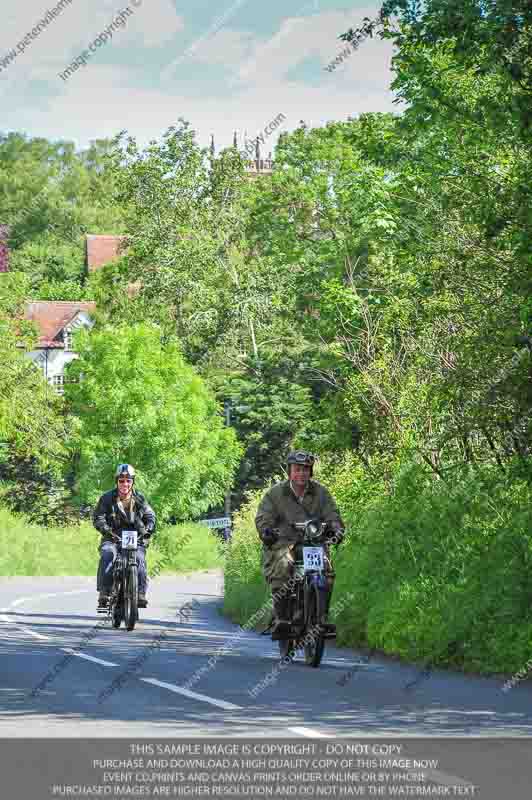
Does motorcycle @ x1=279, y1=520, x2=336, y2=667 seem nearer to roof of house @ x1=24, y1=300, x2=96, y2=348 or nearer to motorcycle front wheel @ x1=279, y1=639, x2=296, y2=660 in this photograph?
motorcycle front wheel @ x1=279, y1=639, x2=296, y2=660

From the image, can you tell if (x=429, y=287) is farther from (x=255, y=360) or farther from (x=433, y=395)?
(x=255, y=360)

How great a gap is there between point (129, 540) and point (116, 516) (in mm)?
522

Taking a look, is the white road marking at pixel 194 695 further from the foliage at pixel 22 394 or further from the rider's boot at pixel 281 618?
the foliage at pixel 22 394

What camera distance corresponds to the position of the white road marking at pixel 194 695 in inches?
456

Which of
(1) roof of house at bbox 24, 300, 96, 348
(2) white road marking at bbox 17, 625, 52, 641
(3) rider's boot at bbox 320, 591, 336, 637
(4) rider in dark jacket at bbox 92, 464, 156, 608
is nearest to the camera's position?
(3) rider's boot at bbox 320, 591, 336, 637

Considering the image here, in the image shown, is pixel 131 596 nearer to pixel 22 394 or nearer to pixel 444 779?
pixel 444 779

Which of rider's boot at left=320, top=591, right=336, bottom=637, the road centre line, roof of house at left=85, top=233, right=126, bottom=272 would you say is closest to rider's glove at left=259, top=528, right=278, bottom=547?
rider's boot at left=320, top=591, right=336, bottom=637

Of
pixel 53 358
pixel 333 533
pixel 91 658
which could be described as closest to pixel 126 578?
pixel 91 658

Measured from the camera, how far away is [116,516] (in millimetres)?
21078

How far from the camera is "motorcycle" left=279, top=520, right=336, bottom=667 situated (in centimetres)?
1530

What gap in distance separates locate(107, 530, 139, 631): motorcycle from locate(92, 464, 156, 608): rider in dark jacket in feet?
0.25

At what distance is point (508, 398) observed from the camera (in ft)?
53.8

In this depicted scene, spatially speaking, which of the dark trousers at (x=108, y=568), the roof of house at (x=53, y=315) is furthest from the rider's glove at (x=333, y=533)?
the roof of house at (x=53, y=315)

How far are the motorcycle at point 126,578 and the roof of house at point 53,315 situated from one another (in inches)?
3176
